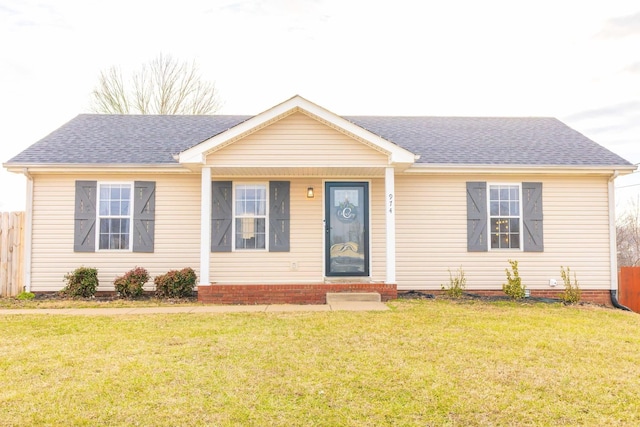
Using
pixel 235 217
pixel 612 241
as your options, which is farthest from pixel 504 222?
pixel 235 217

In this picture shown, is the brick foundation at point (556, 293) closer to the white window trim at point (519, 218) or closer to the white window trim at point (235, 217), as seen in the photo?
the white window trim at point (519, 218)

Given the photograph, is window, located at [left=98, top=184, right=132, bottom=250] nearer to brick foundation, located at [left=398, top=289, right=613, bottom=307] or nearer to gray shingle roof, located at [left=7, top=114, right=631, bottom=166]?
gray shingle roof, located at [left=7, top=114, right=631, bottom=166]

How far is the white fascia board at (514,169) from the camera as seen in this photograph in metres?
10.2

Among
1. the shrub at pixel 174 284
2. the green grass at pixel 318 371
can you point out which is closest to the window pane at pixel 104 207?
the shrub at pixel 174 284

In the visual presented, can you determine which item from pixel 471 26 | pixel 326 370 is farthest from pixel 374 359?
pixel 471 26

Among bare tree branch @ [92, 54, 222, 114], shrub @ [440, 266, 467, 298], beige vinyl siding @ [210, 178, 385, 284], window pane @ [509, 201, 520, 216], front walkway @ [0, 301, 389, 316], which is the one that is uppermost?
bare tree branch @ [92, 54, 222, 114]

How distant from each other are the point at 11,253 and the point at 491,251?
423 inches

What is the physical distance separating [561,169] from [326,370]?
8188 mm

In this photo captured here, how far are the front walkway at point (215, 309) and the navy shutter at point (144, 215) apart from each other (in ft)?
6.60

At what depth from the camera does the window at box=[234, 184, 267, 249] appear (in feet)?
34.4

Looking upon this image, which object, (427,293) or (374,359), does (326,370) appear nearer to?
(374,359)

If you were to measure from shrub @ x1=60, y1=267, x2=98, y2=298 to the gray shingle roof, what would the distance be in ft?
7.77

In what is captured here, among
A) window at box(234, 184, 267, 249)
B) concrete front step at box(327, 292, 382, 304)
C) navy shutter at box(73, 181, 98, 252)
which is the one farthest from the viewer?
window at box(234, 184, 267, 249)

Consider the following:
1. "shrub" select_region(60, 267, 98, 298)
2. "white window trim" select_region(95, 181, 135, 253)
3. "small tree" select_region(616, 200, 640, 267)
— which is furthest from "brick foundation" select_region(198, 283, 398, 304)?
"small tree" select_region(616, 200, 640, 267)
